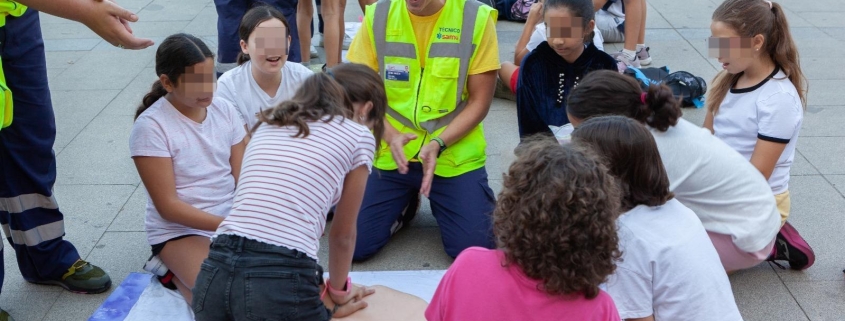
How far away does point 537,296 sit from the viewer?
183cm

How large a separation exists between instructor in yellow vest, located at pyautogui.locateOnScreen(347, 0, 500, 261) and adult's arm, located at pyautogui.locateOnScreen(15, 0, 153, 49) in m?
1.30

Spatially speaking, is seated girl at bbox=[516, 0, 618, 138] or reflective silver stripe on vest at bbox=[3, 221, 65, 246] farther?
seated girl at bbox=[516, 0, 618, 138]

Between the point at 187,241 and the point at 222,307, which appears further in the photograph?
the point at 187,241

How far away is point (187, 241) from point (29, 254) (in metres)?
0.76

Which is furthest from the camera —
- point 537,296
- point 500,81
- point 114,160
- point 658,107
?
point 500,81

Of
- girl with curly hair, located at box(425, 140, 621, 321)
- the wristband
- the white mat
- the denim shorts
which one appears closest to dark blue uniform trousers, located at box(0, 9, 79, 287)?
the white mat

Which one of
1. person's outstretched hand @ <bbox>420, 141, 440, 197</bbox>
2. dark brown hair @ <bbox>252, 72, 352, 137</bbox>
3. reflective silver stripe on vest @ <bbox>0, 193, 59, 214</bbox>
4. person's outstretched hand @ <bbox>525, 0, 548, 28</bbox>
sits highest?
dark brown hair @ <bbox>252, 72, 352, 137</bbox>

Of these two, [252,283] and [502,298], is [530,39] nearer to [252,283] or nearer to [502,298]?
[252,283]

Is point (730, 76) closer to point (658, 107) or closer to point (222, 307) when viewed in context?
point (658, 107)

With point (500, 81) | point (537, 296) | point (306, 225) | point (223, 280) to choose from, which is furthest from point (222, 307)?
point (500, 81)

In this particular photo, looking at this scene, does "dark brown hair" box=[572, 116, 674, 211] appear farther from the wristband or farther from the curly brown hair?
the wristband

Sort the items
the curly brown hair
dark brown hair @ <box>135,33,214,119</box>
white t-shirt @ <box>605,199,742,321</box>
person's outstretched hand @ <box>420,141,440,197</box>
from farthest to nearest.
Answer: person's outstretched hand @ <box>420,141,440,197</box> → dark brown hair @ <box>135,33,214,119</box> → white t-shirt @ <box>605,199,742,321</box> → the curly brown hair

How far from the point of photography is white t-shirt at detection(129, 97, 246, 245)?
2842mm

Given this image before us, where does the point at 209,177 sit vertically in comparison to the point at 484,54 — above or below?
below
